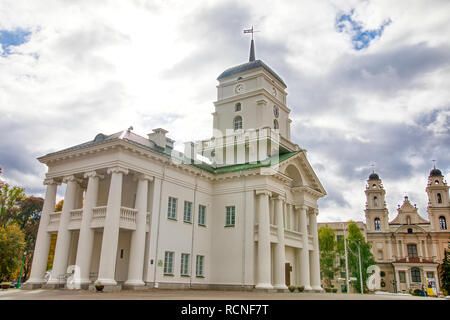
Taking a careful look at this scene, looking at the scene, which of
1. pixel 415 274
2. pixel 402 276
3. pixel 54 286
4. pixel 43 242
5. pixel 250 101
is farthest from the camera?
pixel 402 276

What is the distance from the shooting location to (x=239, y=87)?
40656mm

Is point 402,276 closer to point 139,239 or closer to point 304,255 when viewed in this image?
point 304,255

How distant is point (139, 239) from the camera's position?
25469mm

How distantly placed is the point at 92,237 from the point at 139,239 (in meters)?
2.94

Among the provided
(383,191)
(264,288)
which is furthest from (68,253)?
(383,191)

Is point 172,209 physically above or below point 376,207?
below

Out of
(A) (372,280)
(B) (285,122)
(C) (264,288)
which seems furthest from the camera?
(A) (372,280)

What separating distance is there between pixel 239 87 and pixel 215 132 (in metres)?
5.30

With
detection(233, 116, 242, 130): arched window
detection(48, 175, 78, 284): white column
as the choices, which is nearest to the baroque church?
detection(233, 116, 242, 130): arched window

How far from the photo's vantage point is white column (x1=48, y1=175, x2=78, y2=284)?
25.8 metres

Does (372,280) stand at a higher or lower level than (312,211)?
lower

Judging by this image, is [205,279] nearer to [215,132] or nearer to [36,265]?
[36,265]

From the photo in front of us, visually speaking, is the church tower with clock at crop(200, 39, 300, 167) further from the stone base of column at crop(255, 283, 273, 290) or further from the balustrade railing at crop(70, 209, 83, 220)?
the balustrade railing at crop(70, 209, 83, 220)

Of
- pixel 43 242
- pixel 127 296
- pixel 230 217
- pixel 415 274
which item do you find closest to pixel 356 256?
pixel 415 274
